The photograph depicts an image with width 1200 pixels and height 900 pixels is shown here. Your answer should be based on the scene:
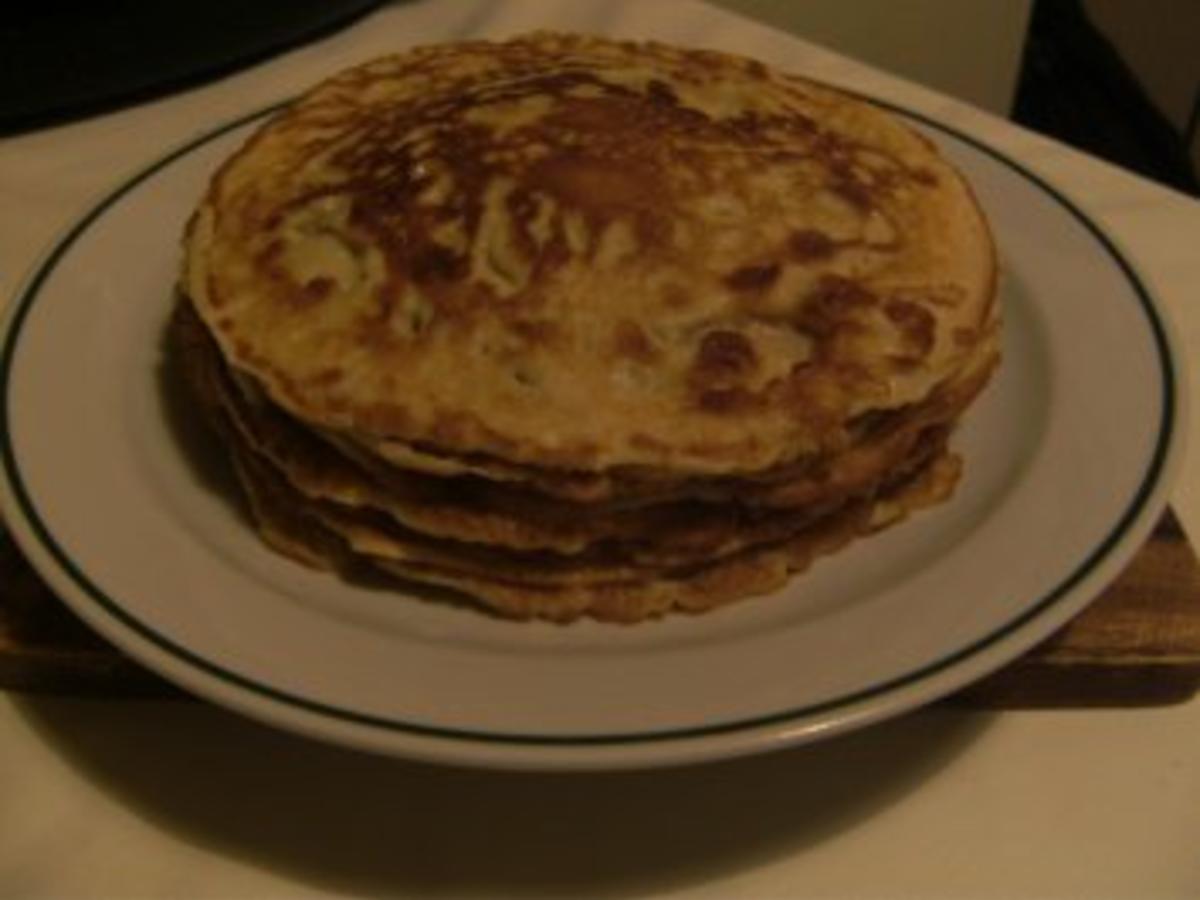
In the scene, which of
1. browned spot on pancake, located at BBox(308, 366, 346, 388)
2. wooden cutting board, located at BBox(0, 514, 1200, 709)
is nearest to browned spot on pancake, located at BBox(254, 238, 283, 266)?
browned spot on pancake, located at BBox(308, 366, 346, 388)

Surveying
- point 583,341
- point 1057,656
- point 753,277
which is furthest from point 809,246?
point 1057,656

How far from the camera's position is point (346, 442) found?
73cm

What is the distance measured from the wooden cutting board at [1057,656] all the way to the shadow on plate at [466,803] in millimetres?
29

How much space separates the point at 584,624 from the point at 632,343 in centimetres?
14

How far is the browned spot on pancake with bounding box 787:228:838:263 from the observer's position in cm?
82

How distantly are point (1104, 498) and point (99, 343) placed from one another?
58cm

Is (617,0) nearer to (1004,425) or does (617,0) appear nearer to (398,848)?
(1004,425)

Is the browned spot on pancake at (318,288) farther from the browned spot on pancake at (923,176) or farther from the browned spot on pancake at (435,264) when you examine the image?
the browned spot on pancake at (923,176)

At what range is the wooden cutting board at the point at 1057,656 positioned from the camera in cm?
77

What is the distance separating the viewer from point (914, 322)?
2.59 feet

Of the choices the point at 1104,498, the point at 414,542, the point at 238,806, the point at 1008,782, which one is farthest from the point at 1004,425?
the point at 238,806

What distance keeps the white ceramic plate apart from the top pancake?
0.28 ft

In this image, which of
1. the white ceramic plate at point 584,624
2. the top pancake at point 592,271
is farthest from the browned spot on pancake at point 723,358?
the white ceramic plate at point 584,624

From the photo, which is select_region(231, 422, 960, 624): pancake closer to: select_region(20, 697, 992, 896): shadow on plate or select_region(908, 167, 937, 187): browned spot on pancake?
select_region(20, 697, 992, 896): shadow on plate
